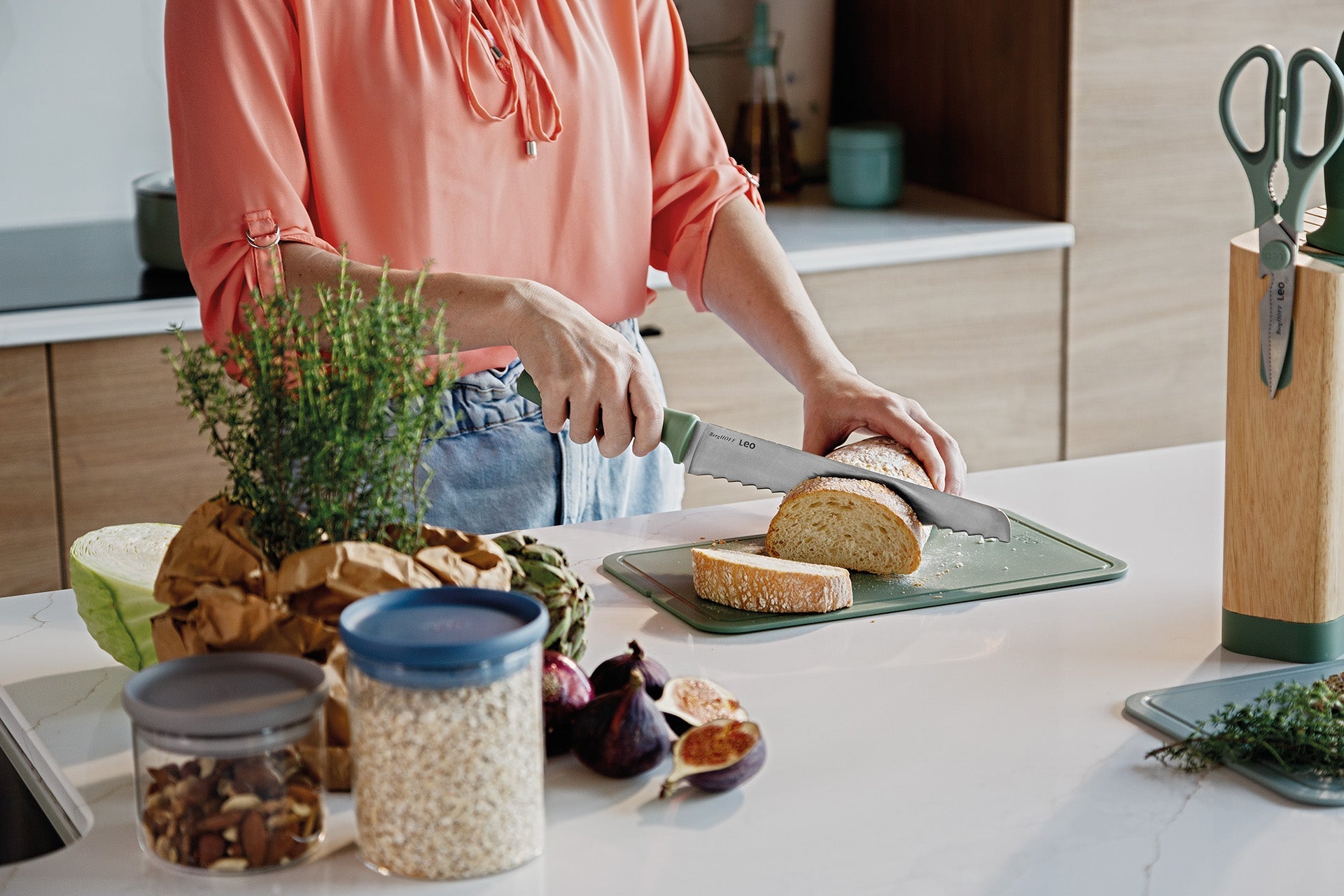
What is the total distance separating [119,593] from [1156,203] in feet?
7.09

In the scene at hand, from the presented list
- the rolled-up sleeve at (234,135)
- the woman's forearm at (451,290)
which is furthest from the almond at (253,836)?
the rolled-up sleeve at (234,135)

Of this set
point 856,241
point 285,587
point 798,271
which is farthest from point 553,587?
point 856,241

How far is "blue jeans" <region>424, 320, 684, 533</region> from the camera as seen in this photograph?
1.53m

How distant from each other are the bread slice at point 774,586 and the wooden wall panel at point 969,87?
169 centimetres

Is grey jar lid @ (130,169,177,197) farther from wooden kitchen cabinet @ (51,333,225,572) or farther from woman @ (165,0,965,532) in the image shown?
woman @ (165,0,965,532)

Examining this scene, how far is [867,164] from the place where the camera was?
2.79 m

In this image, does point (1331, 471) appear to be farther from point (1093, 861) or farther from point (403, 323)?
point (403, 323)

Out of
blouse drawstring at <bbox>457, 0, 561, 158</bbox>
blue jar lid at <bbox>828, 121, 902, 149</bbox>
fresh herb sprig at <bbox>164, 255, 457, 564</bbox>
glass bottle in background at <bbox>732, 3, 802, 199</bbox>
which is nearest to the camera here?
fresh herb sprig at <bbox>164, 255, 457, 564</bbox>

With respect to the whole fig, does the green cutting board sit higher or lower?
lower

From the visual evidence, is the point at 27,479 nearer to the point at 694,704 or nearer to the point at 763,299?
the point at 763,299

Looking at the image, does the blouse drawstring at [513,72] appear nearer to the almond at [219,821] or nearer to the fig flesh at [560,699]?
the fig flesh at [560,699]

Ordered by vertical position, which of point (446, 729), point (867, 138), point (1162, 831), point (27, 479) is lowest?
point (27, 479)

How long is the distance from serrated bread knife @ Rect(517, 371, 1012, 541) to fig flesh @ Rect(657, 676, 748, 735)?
32 centimetres

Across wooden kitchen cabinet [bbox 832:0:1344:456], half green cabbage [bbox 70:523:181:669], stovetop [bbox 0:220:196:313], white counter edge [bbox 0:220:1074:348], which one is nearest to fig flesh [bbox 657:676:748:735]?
half green cabbage [bbox 70:523:181:669]
